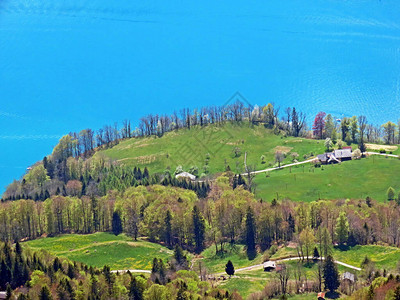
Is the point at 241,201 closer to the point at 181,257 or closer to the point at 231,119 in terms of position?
the point at 181,257

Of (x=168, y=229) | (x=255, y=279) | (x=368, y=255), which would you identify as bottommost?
(x=255, y=279)

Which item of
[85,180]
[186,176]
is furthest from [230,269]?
[85,180]

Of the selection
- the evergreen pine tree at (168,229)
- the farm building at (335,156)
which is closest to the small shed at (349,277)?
the evergreen pine tree at (168,229)

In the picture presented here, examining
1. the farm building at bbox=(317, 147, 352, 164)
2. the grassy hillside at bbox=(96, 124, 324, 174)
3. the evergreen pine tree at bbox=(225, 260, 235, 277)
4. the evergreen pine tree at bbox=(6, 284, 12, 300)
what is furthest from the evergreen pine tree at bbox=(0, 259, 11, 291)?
the farm building at bbox=(317, 147, 352, 164)

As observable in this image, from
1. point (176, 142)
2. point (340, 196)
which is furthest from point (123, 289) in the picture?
point (176, 142)

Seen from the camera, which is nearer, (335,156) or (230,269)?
(230,269)

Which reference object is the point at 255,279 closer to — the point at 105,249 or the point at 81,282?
the point at 81,282
